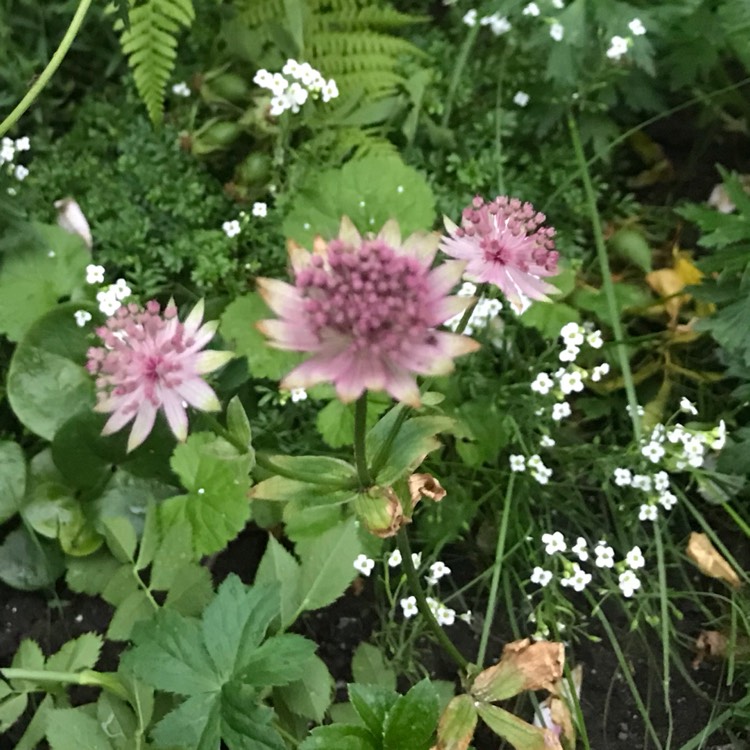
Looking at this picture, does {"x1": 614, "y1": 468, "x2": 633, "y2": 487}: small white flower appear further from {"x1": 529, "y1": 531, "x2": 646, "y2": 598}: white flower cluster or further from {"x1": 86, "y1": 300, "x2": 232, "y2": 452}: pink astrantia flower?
{"x1": 86, "y1": 300, "x2": 232, "y2": 452}: pink astrantia flower

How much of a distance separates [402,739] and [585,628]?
443mm

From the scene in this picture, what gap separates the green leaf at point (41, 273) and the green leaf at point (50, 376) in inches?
2.1

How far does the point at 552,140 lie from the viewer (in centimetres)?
140

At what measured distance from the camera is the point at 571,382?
1052 mm

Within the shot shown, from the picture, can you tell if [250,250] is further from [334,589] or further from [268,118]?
[334,589]

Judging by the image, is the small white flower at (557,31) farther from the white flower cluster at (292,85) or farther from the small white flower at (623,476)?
the small white flower at (623,476)

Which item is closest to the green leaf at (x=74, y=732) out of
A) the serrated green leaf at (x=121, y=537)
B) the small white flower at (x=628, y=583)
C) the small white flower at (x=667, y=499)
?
the serrated green leaf at (x=121, y=537)

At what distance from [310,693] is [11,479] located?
52cm

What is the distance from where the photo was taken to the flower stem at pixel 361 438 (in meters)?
0.63

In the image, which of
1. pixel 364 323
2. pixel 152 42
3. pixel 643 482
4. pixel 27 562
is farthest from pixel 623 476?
pixel 152 42

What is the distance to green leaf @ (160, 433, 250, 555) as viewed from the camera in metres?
1.02

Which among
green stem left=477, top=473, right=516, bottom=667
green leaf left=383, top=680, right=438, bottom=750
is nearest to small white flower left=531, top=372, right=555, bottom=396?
green stem left=477, top=473, right=516, bottom=667

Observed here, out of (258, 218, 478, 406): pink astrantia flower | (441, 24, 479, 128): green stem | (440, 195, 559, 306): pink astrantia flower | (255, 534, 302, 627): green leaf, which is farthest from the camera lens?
(441, 24, 479, 128): green stem

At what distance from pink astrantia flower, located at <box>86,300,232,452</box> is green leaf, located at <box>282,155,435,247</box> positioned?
1.84 feet
